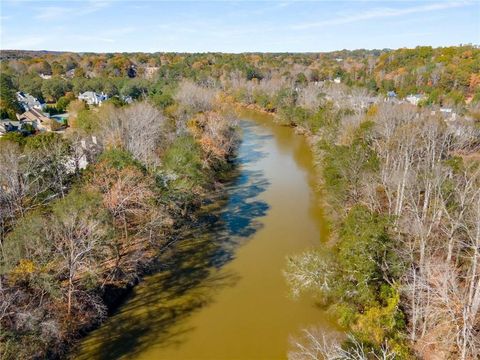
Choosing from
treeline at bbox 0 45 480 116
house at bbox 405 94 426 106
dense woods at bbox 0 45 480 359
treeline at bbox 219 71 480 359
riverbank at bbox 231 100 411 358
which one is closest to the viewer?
treeline at bbox 219 71 480 359

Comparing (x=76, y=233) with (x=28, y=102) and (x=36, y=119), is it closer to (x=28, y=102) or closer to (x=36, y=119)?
(x=36, y=119)

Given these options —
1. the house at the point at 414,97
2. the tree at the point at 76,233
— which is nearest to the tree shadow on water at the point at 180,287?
the tree at the point at 76,233

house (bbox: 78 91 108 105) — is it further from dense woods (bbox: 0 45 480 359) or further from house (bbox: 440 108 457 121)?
house (bbox: 440 108 457 121)

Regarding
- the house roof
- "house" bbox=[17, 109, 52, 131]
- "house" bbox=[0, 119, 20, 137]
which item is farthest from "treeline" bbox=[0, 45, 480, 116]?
"house" bbox=[0, 119, 20, 137]

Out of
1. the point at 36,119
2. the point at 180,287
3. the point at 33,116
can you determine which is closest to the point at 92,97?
the point at 33,116

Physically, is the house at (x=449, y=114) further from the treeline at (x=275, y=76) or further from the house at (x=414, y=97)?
the house at (x=414, y=97)

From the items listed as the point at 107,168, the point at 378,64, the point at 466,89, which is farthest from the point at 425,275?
the point at 378,64

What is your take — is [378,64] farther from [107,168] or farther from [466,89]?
[107,168]
